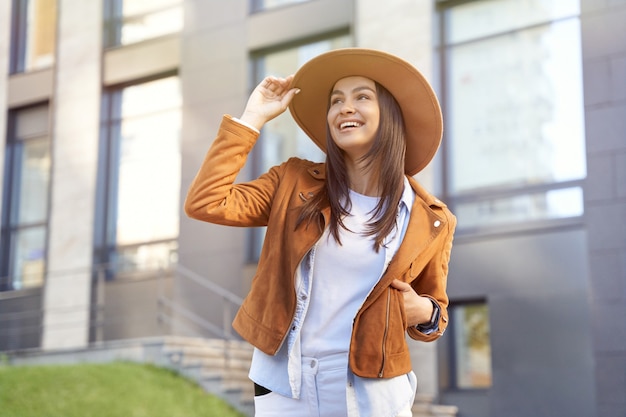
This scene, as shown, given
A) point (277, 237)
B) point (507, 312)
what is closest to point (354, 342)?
point (277, 237)

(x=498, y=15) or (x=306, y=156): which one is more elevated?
(x=498, y=15)

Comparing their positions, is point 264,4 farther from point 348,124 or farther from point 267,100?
point 348,124

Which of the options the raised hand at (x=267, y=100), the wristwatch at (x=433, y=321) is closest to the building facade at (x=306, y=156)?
the wristwatch at (x=433, y=321)

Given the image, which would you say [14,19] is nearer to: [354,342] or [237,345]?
[237,345]

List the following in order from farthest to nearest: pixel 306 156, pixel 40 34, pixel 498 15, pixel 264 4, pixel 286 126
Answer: pixel 40 34, pixel 264 4, pixel 286 126, pixel 306 156, pixel 498 15

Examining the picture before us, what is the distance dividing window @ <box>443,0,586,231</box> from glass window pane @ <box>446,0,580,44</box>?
0.01 m

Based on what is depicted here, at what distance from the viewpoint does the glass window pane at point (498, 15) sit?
32.4 feet

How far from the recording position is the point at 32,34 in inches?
598

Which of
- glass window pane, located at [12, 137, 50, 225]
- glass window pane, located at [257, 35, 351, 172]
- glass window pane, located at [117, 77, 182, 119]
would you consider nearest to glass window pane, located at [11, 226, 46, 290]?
glass window pane, located at [12, 137, 50, 225]

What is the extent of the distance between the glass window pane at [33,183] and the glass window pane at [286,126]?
4030 millimetres

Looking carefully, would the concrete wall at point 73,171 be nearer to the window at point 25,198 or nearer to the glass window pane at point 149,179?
the glass window pane at point 149,179

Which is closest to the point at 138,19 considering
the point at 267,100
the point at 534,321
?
the point at 534,321

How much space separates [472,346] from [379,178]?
771cm

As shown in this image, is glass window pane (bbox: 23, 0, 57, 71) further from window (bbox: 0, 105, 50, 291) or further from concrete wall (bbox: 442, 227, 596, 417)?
concrete wall (bbox: 442, 227, 596, 417)
